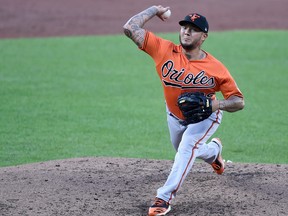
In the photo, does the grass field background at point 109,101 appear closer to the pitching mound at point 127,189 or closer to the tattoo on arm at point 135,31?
the pitching mound at point 127,189

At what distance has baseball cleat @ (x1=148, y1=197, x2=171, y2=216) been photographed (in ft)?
20.4

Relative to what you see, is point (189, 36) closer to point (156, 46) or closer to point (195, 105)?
point (156, 46)

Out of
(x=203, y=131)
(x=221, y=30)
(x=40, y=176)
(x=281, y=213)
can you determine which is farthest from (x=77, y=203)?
(x=221, y=30)

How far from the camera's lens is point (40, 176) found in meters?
7.14

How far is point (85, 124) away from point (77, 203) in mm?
4339

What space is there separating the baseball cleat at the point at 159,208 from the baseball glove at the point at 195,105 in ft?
2.74

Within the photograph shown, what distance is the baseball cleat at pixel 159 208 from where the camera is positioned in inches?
245

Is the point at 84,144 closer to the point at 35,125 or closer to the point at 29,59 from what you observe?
the point at 35,125

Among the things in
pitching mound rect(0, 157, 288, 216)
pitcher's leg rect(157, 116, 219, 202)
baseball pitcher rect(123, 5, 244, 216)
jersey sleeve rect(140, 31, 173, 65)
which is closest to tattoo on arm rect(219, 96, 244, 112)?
baseball pitcher rect(123, 5, 244, 216)

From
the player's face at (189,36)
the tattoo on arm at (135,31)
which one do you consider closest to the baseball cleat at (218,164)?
the player's face at (189,36)

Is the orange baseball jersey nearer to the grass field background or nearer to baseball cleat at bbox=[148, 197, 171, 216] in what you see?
baseball cleat at bbox=[148, 197, 171, 216]

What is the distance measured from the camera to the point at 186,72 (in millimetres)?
6453

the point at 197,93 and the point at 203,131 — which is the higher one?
the point at 197,93

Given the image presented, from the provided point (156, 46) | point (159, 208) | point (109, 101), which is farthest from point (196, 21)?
point (109, 101)
